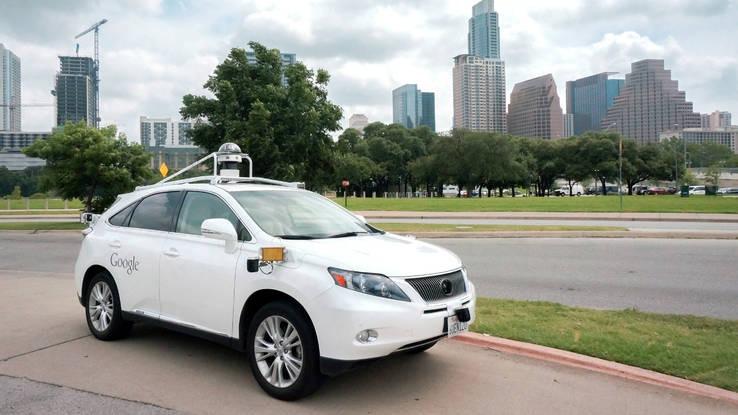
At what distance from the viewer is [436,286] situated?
4328 mm

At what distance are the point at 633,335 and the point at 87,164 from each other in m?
23.5

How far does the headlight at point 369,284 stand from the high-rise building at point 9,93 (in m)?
200

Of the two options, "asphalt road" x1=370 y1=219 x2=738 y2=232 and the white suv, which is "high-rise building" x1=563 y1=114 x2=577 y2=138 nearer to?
"asphalt road" x1=370 y1=219 x2=738 y2=232

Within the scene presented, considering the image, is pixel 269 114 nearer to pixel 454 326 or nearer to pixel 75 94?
pixel 454 326

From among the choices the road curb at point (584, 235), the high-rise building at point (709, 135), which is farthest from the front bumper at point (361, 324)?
the high-rise building at point (709, 135)

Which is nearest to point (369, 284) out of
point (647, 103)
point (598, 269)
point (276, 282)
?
point (276, 282)

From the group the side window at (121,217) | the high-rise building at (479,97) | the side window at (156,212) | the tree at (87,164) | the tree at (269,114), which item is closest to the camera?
the side window at (156,212)

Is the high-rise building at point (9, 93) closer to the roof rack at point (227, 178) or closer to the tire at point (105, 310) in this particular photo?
the roof rack at point (227, 178)

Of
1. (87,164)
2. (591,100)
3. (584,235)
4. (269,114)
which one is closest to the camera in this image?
(584,235)

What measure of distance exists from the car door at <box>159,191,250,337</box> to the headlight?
1050 mm

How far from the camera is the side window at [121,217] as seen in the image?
607 centimetres

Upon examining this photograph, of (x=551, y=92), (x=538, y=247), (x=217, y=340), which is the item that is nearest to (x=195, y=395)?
(x=217, y=340)

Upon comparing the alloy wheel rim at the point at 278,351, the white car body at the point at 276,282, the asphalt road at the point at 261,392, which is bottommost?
the asphalt road at the point at 261,392

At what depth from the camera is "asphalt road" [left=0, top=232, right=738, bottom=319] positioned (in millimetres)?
8312
